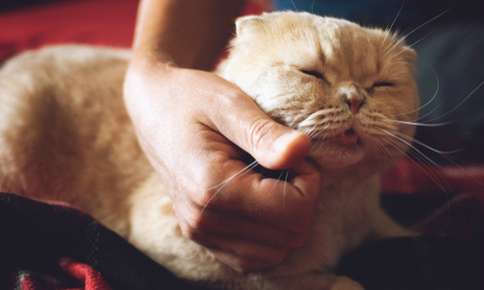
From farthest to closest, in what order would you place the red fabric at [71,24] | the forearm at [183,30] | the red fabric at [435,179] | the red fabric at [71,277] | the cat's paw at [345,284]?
the red fabric at [71,24]
the red fabric at [435,179]
the forearm at [183,30]
the cat's paw at [345,284]
the red fabric at [71,277]

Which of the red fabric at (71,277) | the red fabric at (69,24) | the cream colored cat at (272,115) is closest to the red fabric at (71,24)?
the red fabric at (69,24)

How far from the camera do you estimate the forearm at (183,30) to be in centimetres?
99

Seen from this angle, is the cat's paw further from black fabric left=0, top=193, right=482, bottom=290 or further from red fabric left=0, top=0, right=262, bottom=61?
red fabric left=0, top=0, right=262, bottom=61

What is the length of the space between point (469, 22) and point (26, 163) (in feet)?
4.48

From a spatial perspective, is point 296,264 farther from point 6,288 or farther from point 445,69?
point 445,69

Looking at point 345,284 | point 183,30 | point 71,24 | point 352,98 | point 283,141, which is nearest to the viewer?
point 283,141

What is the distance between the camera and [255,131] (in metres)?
0.60

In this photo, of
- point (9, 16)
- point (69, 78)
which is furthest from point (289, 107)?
point (9, 16)

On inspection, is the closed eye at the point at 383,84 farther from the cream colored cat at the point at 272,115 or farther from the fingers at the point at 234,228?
the fingers at the point at 234,228

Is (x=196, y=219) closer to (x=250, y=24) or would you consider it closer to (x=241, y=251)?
(x=241, y=251)

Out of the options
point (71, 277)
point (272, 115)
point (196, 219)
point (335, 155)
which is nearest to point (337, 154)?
point (335, 155)

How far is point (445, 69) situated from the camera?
1.30 m

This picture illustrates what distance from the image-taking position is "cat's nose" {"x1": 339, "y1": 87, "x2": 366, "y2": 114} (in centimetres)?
68

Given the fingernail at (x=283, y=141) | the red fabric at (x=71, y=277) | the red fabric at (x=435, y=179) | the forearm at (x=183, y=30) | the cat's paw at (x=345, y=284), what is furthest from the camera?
the red fabric at (x=435, y=179)
